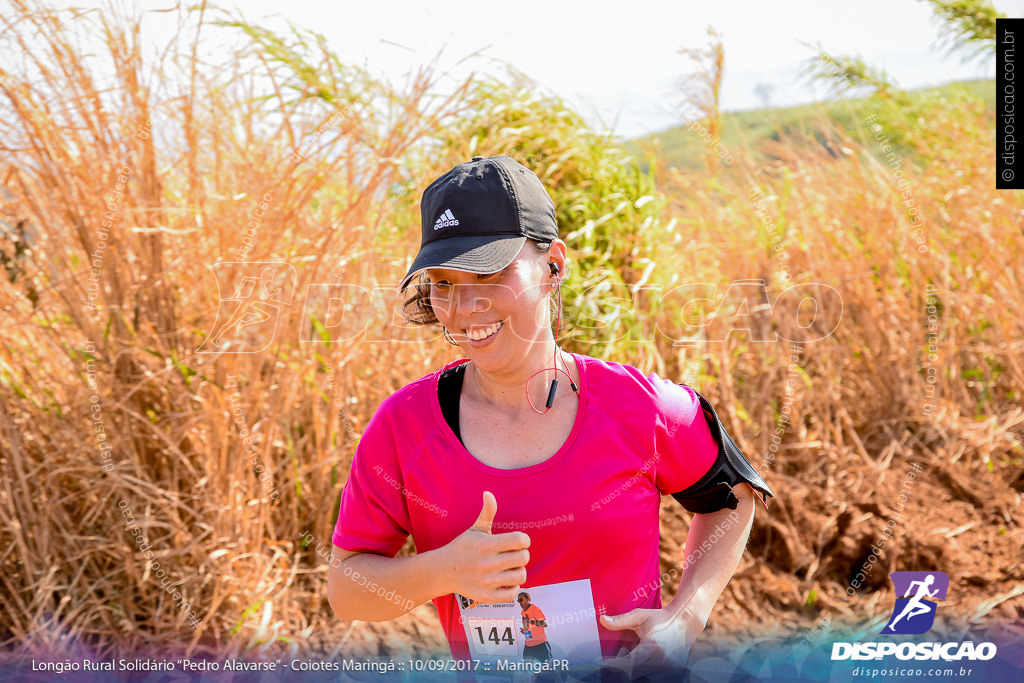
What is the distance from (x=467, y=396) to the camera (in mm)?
1438

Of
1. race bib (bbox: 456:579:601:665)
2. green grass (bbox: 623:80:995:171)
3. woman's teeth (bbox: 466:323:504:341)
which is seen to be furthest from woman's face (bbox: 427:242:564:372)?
green grass (bbox: 623:80:995:171)

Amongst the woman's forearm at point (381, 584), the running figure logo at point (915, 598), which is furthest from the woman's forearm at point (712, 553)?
the running figure logo at point (915, 598)

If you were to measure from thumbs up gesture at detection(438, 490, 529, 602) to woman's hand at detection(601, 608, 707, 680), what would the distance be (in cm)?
19

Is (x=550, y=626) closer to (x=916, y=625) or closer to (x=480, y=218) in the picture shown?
(x=480, y=218)

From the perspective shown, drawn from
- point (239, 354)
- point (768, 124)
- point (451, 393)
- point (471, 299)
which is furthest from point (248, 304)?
point (768, 124)

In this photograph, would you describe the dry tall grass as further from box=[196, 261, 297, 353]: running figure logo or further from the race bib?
the race bib

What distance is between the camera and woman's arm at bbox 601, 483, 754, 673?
1268 mm

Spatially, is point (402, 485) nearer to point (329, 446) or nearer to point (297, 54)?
point (329, 446)

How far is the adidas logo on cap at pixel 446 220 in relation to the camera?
4.25 ft

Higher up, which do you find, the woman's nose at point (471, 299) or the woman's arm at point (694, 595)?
the woman's nose at point (471, 299)

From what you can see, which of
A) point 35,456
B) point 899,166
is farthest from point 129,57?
point 899,166

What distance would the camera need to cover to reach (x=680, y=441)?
4.50 ft

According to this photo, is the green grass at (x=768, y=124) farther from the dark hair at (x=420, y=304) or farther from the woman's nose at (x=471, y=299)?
the woman's nose at (x=471, y=299)

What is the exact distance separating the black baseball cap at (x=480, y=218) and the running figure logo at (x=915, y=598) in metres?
1.97
